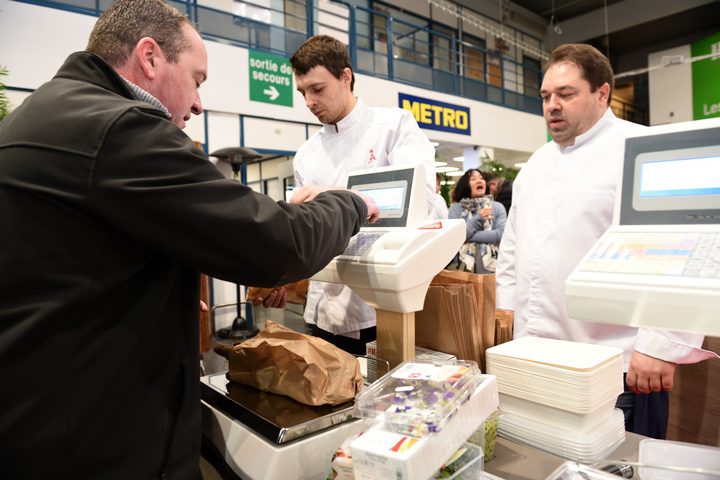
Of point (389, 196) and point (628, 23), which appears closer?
point (389, 196)

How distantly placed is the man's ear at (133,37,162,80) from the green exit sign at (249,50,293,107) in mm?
4713

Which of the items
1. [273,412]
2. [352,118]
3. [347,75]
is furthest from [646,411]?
[347,75]

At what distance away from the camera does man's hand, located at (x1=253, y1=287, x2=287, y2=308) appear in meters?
1.54

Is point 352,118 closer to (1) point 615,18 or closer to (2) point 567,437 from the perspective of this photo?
(2) point 567,437

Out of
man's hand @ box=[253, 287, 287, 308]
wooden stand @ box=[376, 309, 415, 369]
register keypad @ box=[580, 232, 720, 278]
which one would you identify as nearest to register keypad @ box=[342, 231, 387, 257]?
wooden stand @ box=[376, 309, 415, 369]

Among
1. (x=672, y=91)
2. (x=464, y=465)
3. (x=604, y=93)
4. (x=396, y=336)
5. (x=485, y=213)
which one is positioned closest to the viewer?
(x=464, y=465)

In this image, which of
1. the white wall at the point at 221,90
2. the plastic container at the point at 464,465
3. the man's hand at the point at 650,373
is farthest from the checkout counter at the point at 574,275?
the white wall at the point at 221,90

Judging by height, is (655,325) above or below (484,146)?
below

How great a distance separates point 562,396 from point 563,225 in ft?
2.81

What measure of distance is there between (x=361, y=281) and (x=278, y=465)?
44cm

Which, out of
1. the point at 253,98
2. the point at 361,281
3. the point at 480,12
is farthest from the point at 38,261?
the point at 480,12

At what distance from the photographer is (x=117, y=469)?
0.83 metres

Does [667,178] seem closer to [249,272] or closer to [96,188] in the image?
[249,272]

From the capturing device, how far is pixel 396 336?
1.17 metres
